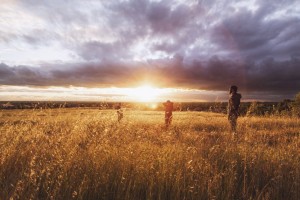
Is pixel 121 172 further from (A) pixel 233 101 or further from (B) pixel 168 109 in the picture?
(B) pixel 168 109

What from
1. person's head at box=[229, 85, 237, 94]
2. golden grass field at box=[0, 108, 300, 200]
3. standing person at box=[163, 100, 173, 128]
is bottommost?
golden grass field at box=[0, 108, 300, 200]

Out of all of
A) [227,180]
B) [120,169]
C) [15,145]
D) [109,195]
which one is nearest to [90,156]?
[120,169]

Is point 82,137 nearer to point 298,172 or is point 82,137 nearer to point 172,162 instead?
point 172,162

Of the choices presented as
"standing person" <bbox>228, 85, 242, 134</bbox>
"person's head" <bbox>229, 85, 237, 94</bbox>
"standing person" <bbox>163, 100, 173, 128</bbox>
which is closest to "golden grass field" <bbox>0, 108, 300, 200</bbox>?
"standing person" <bbox>228, 85, 242, 134</bbox>

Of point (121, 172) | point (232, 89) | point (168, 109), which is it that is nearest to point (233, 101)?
point (232, 89)

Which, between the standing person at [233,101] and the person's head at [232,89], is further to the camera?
the person's head at [232,89]

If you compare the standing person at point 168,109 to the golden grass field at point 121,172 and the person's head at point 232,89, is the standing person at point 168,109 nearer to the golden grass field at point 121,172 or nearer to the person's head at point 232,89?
the person's head at point 232,89

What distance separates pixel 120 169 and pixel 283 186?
2.64 metres

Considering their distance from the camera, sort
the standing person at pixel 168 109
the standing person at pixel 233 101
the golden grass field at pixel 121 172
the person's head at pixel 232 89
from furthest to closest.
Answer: the standing person at pixel 168 109
the person's head at pixel 232 89
the standing person at pixel 233 101
the golden grass field at pixel 121 172

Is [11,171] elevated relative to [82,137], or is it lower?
lower

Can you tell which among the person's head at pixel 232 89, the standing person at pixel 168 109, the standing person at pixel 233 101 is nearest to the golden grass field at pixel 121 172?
the standing person at pixel 233 101

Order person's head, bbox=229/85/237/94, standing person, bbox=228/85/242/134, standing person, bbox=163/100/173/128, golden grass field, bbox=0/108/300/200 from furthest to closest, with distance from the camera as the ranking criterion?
1. standing person, bbox=163/100/173/128
2. person's head, bbox=229/85/237/94
3. standing person, bbox=228/85/242/134
4. golden grass field, bbox=0/108/300/200

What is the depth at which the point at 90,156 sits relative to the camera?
16.8 ft

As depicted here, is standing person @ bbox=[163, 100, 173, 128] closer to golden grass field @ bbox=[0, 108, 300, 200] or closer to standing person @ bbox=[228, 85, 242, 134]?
standing person @ bbox=[228, 85, 242, 134]
